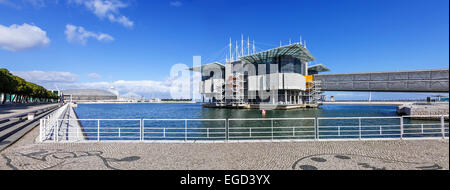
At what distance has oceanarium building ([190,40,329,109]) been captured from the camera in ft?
196

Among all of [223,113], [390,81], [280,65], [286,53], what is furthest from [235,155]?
[390,81]

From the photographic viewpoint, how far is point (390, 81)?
204 feet

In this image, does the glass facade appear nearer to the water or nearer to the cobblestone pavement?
the water

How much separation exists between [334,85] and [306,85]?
11454 mm

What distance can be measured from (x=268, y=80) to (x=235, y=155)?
5784cm

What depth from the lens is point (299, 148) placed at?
6.80m

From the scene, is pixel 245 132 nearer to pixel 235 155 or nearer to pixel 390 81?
pixel 235 155

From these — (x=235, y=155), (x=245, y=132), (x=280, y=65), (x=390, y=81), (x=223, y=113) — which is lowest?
(x=223, y=113)

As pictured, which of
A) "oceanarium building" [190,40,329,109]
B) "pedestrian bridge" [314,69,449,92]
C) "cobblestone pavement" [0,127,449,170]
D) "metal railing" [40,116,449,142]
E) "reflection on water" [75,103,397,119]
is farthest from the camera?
"oceanarium building" [190,40,329,109]

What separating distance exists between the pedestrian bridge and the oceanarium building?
5.43 metres

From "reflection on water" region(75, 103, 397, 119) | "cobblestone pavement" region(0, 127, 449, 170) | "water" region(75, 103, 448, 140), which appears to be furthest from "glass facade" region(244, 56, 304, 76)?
"cobblestone pavement" region(0, 127, 449, 170)

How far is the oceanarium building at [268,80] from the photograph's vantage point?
5981 centimetres
